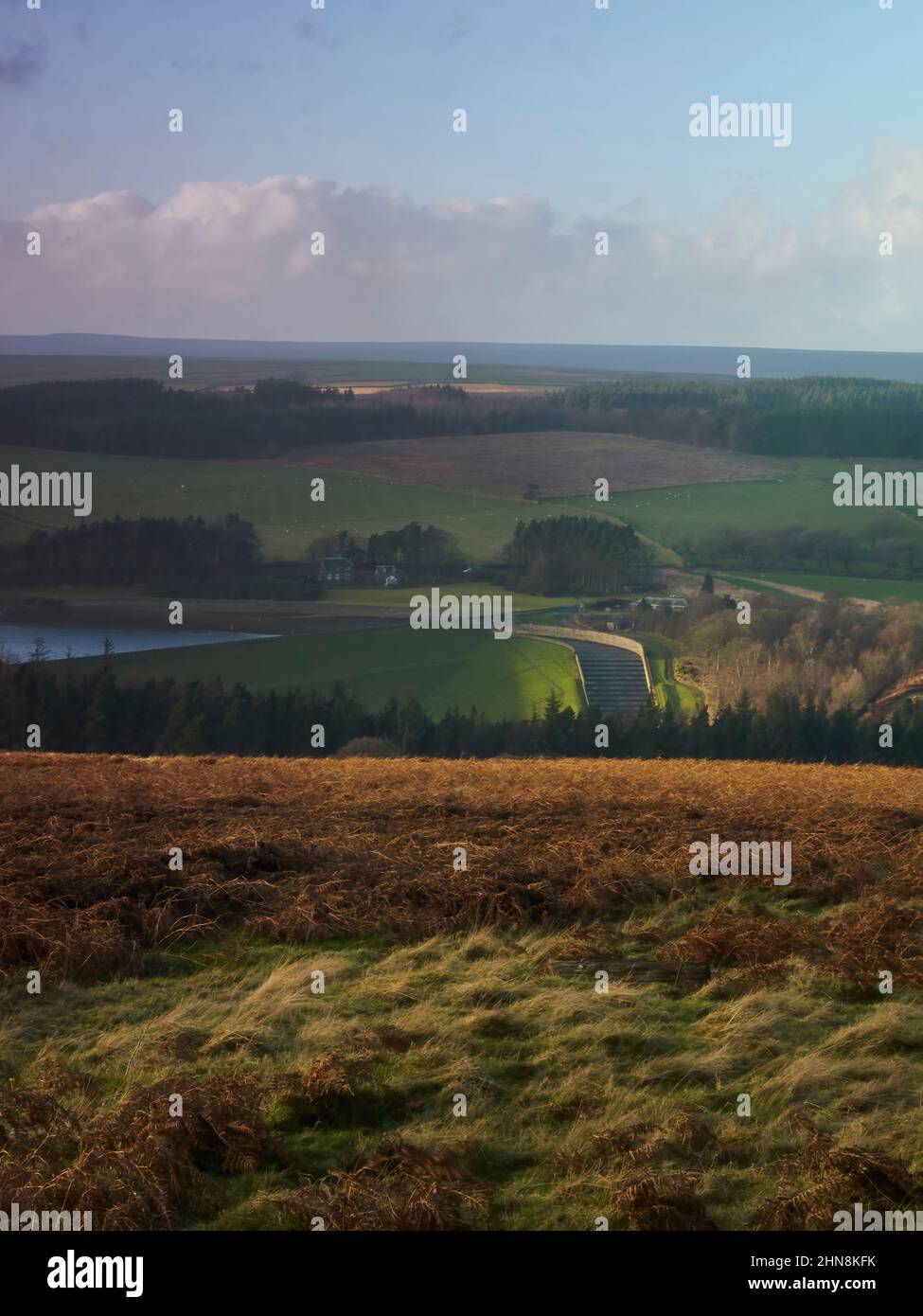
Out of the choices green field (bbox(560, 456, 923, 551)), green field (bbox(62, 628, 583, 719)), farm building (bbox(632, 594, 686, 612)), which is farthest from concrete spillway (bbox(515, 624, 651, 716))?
green field (bbox(560, 456, 923, 551))

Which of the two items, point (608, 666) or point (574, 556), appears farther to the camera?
point (574, 556)

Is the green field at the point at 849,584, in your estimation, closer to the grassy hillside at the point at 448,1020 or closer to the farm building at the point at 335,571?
the farm building at the point at 335,571

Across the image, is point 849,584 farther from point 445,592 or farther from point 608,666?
point 445,592

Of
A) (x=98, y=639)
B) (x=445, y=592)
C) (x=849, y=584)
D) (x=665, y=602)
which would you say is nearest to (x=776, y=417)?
(x=849, y=584)

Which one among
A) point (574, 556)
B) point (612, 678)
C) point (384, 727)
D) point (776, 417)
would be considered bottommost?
point (384, 727)

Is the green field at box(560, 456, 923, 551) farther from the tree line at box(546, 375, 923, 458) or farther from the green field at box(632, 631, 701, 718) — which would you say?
the green field at box(632, 631, 701, 718)

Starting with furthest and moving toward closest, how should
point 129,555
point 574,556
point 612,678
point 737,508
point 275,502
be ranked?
point 737,508 → point 275,502 → point 129,555 → point 574,556 → point 612,678

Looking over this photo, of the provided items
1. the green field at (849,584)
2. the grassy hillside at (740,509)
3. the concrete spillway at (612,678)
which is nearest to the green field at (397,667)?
the concrete spillway at (612,678)
